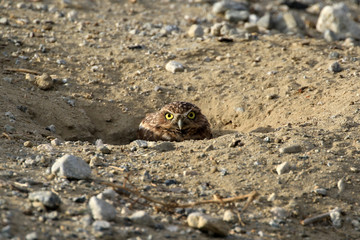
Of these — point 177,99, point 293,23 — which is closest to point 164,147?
point 177,99

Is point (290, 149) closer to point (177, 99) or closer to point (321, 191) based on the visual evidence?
point (321, 191)

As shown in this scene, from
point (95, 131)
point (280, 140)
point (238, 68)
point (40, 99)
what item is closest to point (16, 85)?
point (40, 99)

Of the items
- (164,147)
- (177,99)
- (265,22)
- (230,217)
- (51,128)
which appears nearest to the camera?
(230,217)

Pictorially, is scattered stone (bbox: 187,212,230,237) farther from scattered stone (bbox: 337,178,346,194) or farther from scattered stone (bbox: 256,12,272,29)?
scattered stone (bbox: 256,12,272,29)

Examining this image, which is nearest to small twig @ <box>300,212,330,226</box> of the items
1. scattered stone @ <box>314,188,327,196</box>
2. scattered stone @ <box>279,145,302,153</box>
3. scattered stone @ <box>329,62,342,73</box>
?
scattered stone @ <box>314,188,327,196</box>

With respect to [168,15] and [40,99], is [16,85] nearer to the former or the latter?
[40,99]

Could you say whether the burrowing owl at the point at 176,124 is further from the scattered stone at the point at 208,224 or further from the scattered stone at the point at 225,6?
the scattered stone at the point at 225,6
